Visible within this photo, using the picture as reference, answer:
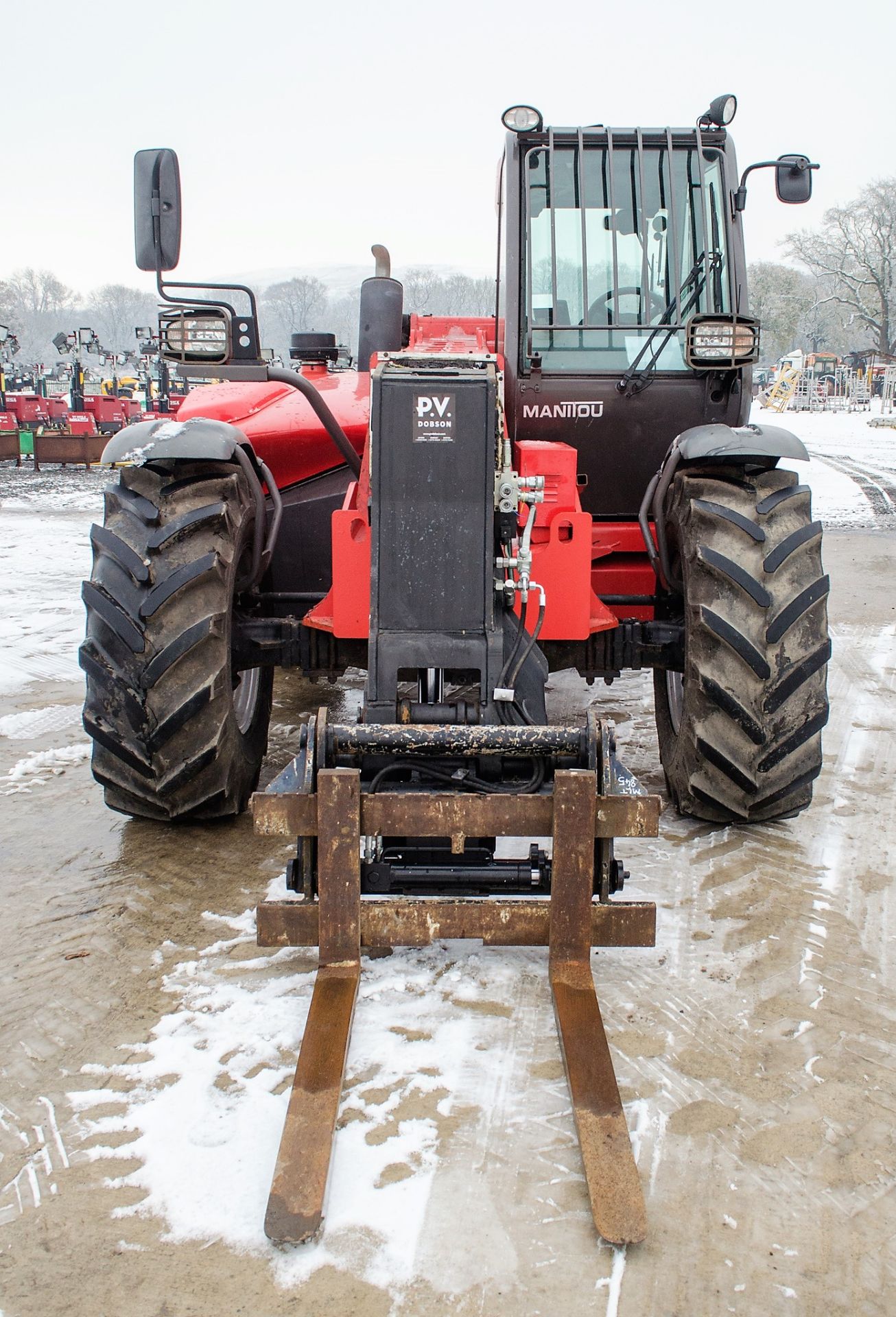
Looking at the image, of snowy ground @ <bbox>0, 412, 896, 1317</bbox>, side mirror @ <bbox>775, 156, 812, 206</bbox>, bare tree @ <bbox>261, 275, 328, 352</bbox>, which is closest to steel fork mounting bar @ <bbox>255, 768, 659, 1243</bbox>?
snowy ground @ <bbox>0, 412, 896, 1317</bbox>

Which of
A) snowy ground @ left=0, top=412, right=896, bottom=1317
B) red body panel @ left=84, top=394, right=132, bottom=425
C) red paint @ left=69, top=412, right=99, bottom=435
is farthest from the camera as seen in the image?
red body panel @ left=84, top=394, right=132, bottom=425

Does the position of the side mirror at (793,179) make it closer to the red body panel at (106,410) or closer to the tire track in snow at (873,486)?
the tire track in snow at (873,486)

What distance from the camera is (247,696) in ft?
16.4

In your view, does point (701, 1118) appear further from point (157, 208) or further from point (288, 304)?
point (288, 304)

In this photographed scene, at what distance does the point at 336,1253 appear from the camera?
7.44ft

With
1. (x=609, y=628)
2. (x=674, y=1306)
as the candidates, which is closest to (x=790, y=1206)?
(x=674, y=1306)

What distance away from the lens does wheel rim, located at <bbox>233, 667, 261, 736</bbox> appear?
489 centimetres

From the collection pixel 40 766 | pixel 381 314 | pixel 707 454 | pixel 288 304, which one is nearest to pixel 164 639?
pixel 40 766

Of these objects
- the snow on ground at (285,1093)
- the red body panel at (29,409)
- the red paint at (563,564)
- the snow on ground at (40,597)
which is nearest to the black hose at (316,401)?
the red paint at (563,564)

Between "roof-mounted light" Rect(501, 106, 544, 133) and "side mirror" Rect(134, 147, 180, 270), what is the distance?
1.86 metres

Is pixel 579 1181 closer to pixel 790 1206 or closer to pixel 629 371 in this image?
pixel 790 1206

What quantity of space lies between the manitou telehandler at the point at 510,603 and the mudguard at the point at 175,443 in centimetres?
2

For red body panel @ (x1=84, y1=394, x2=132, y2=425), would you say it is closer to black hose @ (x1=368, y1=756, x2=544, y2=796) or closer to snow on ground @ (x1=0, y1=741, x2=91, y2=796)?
snow on ground @ (x1=0, y1=741, x2=91, y2=796)

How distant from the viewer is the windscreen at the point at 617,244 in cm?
507
